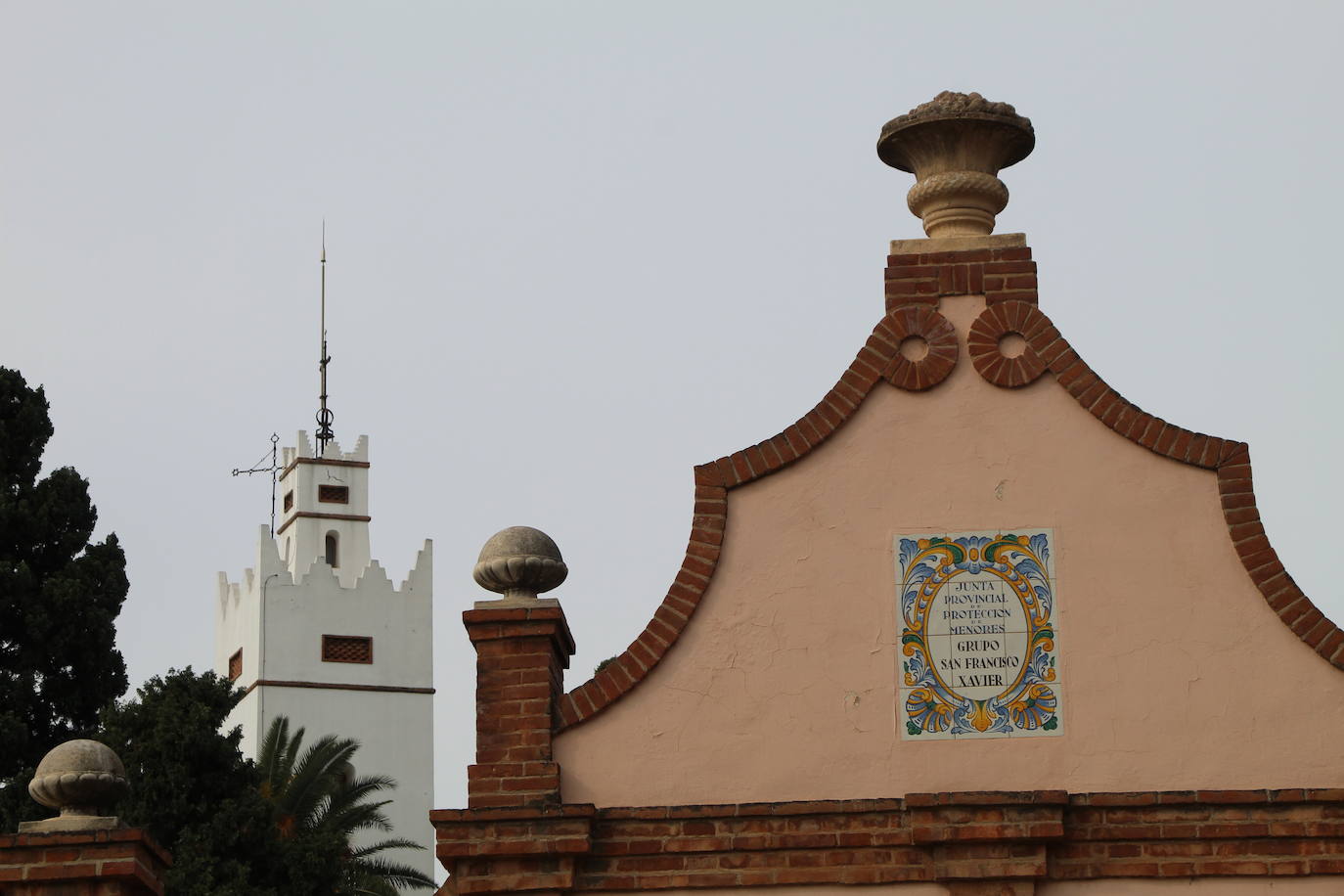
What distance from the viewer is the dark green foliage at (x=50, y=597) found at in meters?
32.0

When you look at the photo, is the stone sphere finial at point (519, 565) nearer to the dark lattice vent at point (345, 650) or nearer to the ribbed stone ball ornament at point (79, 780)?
the ribbed stone ball ornament at point (79, 780)

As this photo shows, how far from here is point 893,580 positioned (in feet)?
44.3

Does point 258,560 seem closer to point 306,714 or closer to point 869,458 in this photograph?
point 306,714

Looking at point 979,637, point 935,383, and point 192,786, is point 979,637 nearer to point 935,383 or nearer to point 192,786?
point 935,383

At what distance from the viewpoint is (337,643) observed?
65312 mm

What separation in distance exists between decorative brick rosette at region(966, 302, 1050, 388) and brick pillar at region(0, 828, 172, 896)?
519 cm

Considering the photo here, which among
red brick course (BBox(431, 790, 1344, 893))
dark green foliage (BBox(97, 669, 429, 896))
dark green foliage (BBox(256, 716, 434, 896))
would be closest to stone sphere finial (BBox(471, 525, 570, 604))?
red brick course (BBox(431, 790, 1344, 893))

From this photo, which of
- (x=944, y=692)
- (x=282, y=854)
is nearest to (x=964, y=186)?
(x=944, y=692)

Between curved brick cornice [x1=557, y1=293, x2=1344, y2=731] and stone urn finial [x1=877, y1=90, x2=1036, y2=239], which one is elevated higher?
stone urn finial [x1=877, y1=90, x2=1036, y2=239]

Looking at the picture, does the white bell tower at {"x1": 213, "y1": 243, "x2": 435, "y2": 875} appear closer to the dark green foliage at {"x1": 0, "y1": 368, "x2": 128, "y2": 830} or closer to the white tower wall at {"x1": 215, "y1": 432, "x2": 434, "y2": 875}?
the white tower wall at {"x1": 215, "y1": 432, "x2": 434, "y2": 875}

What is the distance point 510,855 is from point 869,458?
9.64ft

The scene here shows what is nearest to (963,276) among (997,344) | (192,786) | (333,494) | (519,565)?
(997,344)

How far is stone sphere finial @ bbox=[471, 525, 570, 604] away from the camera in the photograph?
13.5 metres

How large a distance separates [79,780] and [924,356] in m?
5.10
